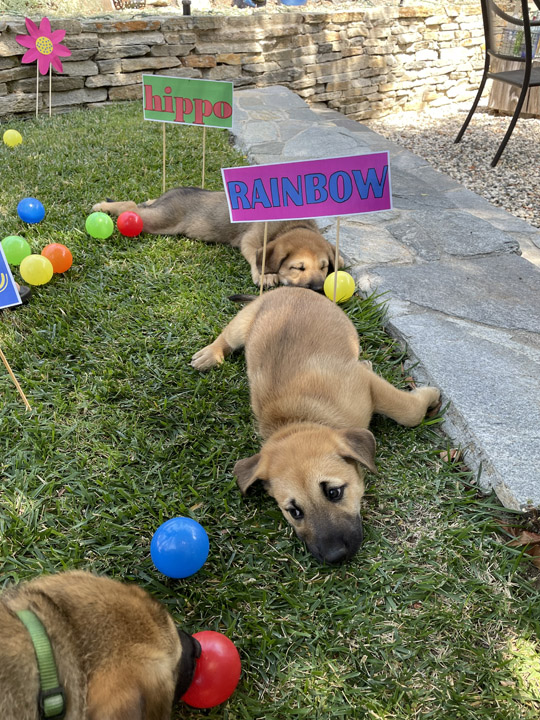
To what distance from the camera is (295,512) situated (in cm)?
240

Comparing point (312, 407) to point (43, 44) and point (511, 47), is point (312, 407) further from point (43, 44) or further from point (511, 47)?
point (511, 47)

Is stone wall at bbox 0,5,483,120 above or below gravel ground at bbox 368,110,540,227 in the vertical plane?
above

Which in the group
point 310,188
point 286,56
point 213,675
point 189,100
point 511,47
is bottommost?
point 213,675

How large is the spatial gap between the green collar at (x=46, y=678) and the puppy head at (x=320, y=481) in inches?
44.2

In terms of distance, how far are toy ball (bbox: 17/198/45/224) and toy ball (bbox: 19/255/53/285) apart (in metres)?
1.12

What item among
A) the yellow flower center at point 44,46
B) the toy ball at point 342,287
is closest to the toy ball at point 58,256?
the toy ball at point 342,287

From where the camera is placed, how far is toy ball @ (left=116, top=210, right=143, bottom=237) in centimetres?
492

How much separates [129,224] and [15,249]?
989mm

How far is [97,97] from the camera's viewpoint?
936cm

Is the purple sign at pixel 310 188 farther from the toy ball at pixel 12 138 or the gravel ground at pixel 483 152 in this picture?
the toy ball at pixel 12 138

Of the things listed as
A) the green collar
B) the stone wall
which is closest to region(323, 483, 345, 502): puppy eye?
the green collar

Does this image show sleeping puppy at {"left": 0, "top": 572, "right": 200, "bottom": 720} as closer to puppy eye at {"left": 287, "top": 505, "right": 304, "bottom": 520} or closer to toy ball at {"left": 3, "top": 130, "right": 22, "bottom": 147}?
puppy eye at {"left": 287, "top": 505, "right": 304, "bottom": 520}

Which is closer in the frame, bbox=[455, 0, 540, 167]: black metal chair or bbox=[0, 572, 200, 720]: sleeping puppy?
bbox=[0, 572, 200, 720]: sleeping puppy

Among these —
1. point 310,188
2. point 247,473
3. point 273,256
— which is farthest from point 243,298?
point 247,473
